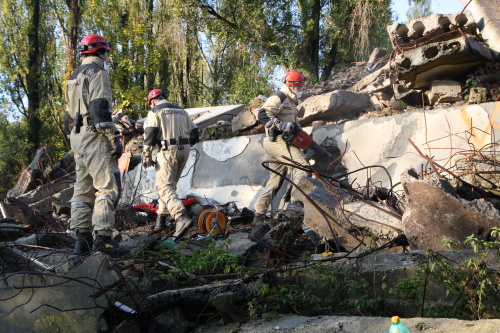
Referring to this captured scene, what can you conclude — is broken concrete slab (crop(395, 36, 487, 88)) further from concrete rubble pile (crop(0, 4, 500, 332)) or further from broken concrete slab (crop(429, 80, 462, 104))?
broken concrete slab (crop(429, 80, 462, 104))

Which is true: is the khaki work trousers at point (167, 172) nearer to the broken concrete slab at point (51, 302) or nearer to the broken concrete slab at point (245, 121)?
the broken concrete slab at point (245, 121)

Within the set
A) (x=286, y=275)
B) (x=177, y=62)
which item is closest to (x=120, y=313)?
(x=286, y=275)

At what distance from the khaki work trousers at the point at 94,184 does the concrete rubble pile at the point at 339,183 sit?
0.39 meters

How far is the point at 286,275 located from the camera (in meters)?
3.21

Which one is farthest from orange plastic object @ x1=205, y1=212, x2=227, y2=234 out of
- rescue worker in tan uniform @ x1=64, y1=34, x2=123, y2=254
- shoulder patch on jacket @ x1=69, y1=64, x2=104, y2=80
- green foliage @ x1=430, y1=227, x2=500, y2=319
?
green foliage @ x1=430, y1=227, x2=500, y2=319

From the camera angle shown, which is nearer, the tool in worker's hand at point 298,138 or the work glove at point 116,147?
A: the work glove at point 116,147

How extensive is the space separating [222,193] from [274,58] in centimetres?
980

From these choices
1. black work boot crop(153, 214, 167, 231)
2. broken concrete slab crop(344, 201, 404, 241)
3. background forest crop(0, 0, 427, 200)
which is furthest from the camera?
background forest crop(0, 0, 427, 200)

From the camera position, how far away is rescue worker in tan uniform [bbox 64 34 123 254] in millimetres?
4387

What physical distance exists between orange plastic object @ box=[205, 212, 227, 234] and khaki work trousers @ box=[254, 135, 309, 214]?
683 mm

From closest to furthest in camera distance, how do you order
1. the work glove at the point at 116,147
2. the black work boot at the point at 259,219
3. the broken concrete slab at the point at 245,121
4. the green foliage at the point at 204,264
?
1. the green foliage at the point at 204,264
2. the work glove at the point at 116,147
3. the black work boot at the point at 259,219
4. the broken concrete slab at the point at 245,121

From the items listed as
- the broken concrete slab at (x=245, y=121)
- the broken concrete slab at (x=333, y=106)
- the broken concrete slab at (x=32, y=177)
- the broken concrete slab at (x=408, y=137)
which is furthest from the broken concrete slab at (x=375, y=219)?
the broken concrete slab at (x=32, y=177)

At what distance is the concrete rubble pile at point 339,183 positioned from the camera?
9.86ft

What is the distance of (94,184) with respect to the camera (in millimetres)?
4496
